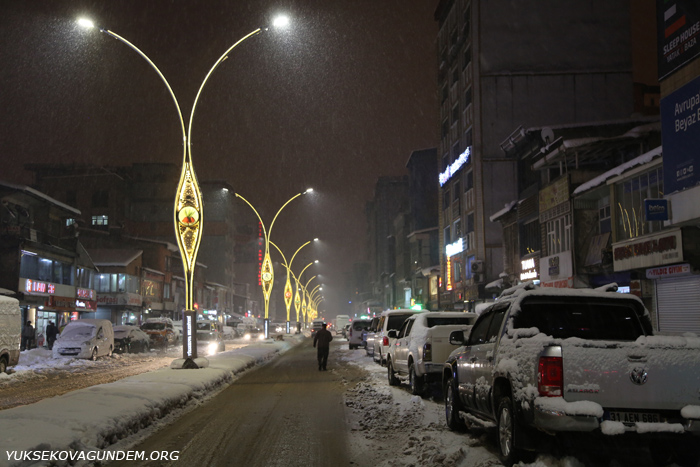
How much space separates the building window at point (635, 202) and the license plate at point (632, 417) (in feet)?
57.0

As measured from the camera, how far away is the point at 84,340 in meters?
29.7

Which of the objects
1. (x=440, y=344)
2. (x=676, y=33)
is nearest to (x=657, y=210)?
(x=676, y=33)

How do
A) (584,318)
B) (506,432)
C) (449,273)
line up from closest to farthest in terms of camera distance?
(506,432) < (584,318) < (449,273)

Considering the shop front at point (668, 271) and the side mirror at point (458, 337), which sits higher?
the shop front at point (668, 271)

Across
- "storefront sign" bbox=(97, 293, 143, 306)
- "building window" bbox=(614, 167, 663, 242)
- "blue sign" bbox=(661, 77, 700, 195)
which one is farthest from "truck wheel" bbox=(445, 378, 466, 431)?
"storefront sign" bbox=(97, 293, 143, 306)

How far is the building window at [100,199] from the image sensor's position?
96688 mm

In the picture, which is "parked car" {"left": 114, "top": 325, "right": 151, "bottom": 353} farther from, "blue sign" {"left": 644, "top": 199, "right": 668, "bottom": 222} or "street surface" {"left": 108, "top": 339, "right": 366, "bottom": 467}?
"blue sign" {"left": 644, "top": 199, "right": 668, "bottom": 222}

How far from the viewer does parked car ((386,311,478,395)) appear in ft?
48.8

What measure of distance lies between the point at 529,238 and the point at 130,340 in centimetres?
2167

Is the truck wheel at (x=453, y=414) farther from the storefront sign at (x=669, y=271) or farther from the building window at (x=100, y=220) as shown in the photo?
the building window at (x=100, y=220)

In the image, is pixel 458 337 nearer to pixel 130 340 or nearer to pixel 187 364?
pixel 187 364

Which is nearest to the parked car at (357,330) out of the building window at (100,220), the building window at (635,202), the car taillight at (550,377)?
the building window at (635,202)

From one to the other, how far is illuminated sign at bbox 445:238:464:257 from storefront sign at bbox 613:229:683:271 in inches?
1218

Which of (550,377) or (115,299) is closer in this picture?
(550,377)
